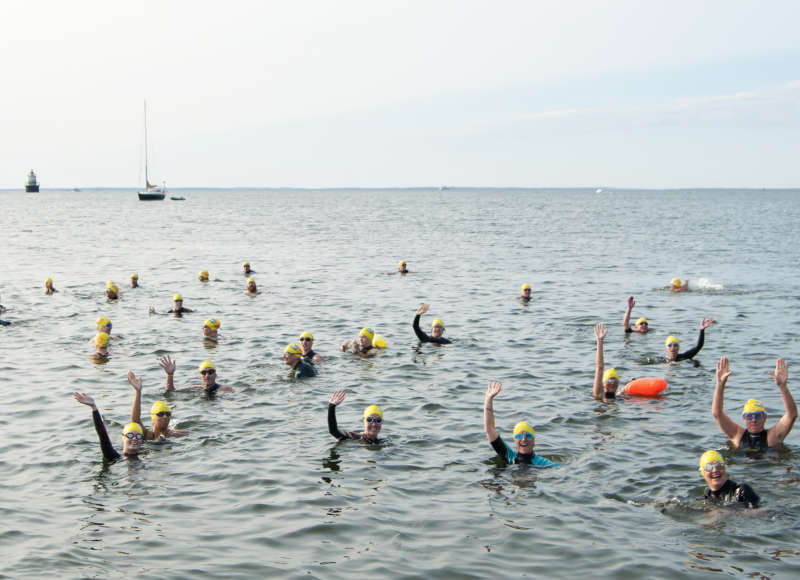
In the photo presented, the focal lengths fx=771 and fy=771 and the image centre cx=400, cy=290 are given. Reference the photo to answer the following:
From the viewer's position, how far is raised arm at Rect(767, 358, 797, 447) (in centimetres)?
1200

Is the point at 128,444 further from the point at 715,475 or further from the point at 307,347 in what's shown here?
the point at 715,475

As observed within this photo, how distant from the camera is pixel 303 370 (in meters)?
19.4

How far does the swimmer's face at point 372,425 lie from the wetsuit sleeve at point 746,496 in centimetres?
612

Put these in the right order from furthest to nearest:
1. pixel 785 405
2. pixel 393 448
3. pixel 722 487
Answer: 1. pixel 393 448
2. pixel 785 405
3. pixel 722 487

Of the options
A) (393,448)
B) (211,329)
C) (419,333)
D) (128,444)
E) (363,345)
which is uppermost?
(419,333)

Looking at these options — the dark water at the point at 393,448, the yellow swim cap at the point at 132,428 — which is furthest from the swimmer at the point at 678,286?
the yellow swim cap at the point at 132,428

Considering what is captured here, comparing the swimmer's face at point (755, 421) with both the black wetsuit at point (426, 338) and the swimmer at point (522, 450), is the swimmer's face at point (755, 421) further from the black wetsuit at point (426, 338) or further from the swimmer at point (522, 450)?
the black wetsuit at point (426, 338)

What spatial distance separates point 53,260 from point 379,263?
2132 centimetres

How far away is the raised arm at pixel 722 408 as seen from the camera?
1233 centimetres

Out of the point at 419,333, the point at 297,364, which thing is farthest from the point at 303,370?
the point at 419,333

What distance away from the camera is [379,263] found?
49.0 metres

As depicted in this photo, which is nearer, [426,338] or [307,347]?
[307,347]

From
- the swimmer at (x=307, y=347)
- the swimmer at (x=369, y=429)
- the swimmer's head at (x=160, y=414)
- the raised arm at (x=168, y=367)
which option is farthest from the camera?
the swimmer at (x=307, y=347)

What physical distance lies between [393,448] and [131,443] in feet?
15.2
